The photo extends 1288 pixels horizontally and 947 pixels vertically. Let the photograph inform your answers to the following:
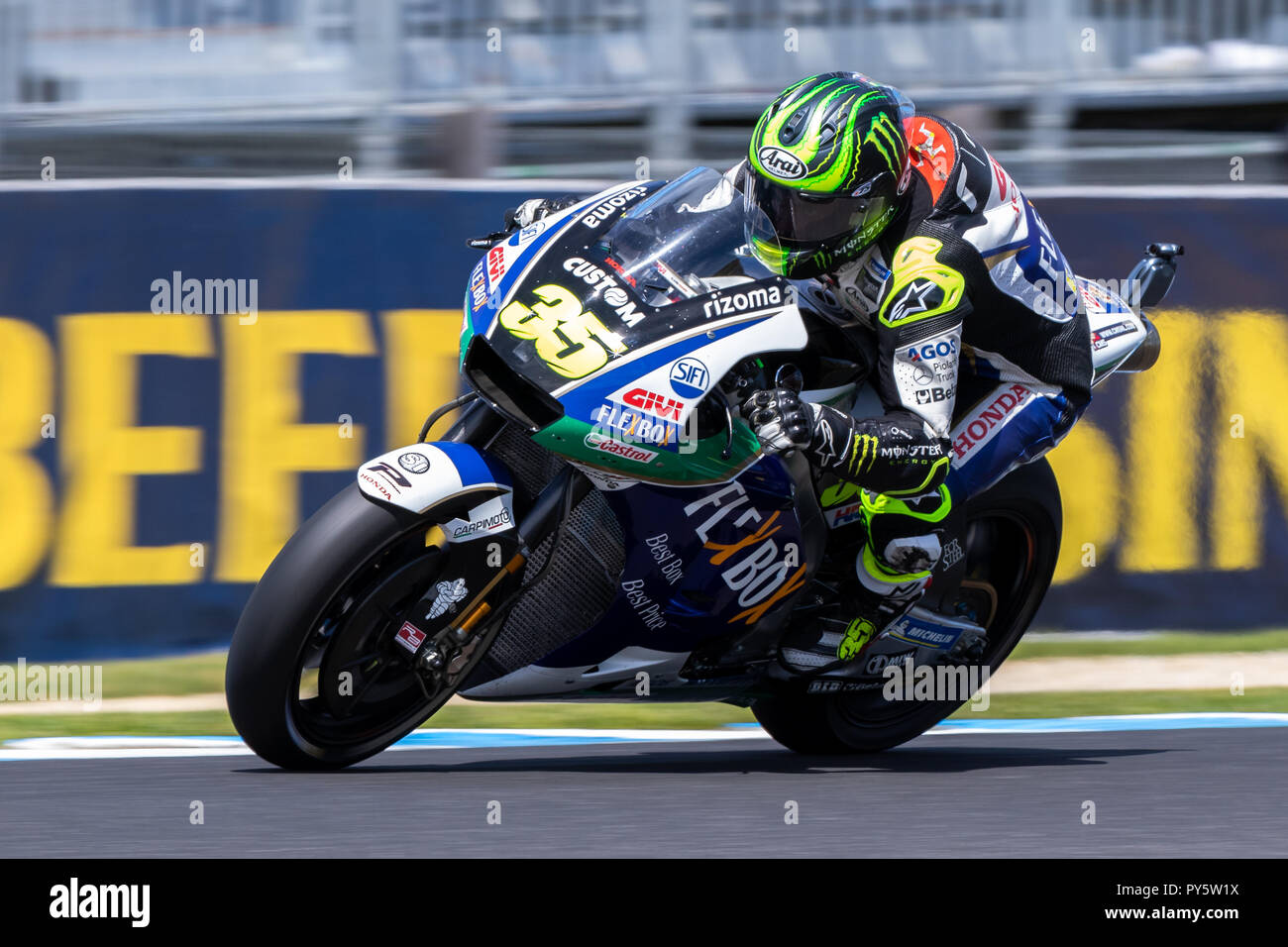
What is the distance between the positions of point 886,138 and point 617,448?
100cm

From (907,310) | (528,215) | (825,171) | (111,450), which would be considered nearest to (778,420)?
(907,310)

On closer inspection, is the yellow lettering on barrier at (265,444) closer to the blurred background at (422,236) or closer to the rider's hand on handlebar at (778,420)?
the blurred background at (422,236)

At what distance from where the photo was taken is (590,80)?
8250 mm

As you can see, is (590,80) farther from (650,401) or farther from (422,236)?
(650,401)

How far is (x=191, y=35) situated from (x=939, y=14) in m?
3.28

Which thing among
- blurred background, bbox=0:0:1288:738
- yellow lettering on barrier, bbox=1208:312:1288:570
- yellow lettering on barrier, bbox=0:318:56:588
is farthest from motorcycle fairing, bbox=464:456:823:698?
yellow lettering on barrier, bbox=1208:312:1288:570

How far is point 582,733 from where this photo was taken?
5.96 meters

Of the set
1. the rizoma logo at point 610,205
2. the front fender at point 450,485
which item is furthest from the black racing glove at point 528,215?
the front fender at point 450,485

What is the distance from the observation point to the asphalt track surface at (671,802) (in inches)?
149

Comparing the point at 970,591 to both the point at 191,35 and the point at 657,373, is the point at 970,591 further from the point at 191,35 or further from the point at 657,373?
the point at 191,35

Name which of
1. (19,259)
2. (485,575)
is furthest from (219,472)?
(485,575)

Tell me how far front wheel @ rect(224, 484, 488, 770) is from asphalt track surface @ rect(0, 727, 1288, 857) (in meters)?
0.12

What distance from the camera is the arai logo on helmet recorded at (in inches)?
174
